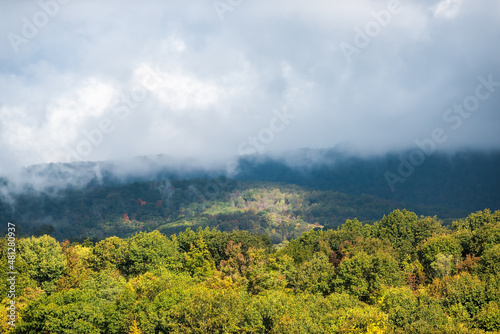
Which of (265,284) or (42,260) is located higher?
(42,260)

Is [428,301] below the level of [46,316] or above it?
above

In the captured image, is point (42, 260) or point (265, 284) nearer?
point (265, 284)

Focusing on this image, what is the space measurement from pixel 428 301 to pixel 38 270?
86956 millimetres

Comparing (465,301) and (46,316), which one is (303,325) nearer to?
(465,301)

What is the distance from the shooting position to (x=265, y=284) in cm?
8681

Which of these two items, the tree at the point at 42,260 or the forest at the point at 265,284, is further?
the tree at the point at 42,260

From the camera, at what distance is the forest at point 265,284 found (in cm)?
5728

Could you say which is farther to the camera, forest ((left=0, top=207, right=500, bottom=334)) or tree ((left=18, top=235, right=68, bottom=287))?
tree ((left=18, top=235, right=68, bottom=287))

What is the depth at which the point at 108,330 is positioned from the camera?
217 ft

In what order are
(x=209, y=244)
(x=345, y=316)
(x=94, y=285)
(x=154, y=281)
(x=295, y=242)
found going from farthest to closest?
(x=295, y=242)
(x=209, y=244)
(x=94, y=285)
(x=154, y=281)
(x=345, y=316)

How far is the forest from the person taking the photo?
57.3 meters

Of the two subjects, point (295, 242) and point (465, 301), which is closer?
point (465, 301)

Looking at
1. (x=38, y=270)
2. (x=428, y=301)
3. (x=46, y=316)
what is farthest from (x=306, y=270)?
(x=38, y=270)

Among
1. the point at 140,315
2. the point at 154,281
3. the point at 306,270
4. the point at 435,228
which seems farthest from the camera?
the point at 435,228
